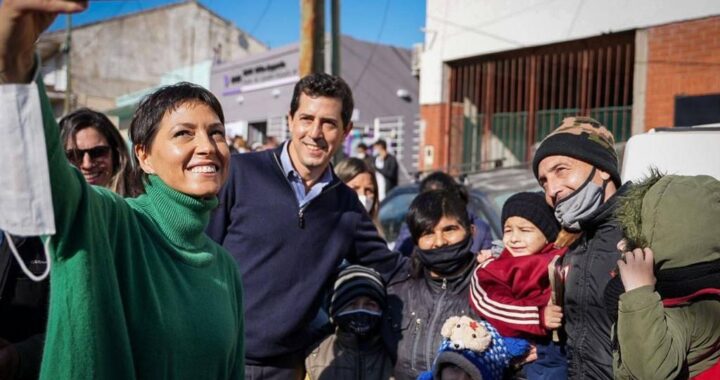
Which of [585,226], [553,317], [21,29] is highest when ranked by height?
[21,29]

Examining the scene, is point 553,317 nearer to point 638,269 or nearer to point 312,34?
point 638,269

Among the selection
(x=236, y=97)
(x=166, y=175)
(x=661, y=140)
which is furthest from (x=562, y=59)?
(x=236, y=97)

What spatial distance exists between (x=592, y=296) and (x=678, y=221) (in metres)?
0.50

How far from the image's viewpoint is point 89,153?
2.96 m

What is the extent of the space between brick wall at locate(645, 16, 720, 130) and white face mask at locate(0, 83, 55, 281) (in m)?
11.3

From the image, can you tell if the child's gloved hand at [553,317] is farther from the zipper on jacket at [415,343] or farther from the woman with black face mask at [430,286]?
the zipper on jacket at [415,343]

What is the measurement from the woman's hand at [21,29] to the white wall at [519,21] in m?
11.6

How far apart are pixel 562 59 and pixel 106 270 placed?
12.9 m

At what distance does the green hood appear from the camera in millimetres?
1990

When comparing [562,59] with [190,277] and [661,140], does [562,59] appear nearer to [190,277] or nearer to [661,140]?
[661,140]

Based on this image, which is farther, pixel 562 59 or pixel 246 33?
pixel 246 33

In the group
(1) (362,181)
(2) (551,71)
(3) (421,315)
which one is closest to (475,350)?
(3) (421,315)

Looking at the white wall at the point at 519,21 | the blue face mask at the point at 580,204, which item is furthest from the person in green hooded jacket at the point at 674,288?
the white wall at the point at 519,21

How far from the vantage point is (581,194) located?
251 centimetres
